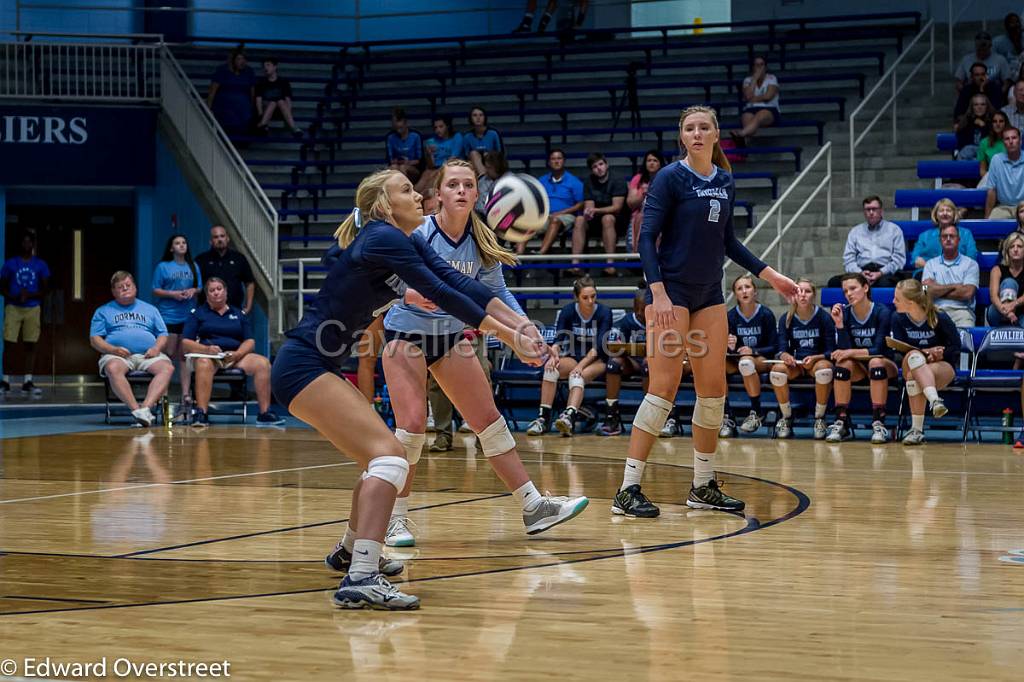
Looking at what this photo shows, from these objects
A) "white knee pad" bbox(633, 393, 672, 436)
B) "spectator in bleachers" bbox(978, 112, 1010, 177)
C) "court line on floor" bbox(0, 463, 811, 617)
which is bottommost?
"court line on floor" bbox(0, 463, 811, 617)

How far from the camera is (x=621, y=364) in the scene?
12766 mm

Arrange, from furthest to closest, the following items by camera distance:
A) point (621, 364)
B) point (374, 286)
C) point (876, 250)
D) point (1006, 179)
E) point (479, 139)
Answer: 1. point (479, 139)
2. point (1006, 179)
3. point (876, 250)
4. point (621, 364)
5. point (374, 286)

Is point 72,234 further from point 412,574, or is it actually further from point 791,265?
point 412,574

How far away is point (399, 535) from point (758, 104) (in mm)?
12641

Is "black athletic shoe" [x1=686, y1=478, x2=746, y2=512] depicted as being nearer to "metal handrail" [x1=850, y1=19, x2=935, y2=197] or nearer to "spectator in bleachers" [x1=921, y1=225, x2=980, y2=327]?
"spectator in bleachers" [x1=921, y1=225, x2=980, y2=327]

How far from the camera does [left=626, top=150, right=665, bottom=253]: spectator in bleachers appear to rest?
49.3 feet

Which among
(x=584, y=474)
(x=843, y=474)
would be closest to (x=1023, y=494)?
(x=843, y=474)

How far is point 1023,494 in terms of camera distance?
7637 millimetres

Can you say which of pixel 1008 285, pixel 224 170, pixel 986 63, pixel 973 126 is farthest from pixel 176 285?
pixel 986 63

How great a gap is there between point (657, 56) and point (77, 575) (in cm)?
1601

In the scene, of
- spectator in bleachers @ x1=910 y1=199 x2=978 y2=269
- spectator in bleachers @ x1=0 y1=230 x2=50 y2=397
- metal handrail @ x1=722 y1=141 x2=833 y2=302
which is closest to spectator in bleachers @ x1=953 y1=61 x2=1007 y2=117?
metal handrail @ x1=722 y1=141 x2=833 y2=302

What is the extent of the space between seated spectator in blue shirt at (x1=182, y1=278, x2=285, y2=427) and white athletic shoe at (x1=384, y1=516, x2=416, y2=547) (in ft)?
26.6

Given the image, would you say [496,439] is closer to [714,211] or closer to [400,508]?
[400,508]

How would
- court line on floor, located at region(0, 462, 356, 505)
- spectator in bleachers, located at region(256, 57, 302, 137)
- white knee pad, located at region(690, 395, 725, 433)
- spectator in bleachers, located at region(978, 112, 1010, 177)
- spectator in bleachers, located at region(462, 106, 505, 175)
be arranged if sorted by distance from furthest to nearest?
spectator in bleachers, located at region(256, 57, 302, 137), spectator in bleachers, located at region(462, 106, 505, 175), spectator in bleachers, located at region(978, 112, 1010, 177), court line on floor, located at region(0, 462, 356, 505), white knee pad, located at region(690, 395, 725, 433)
